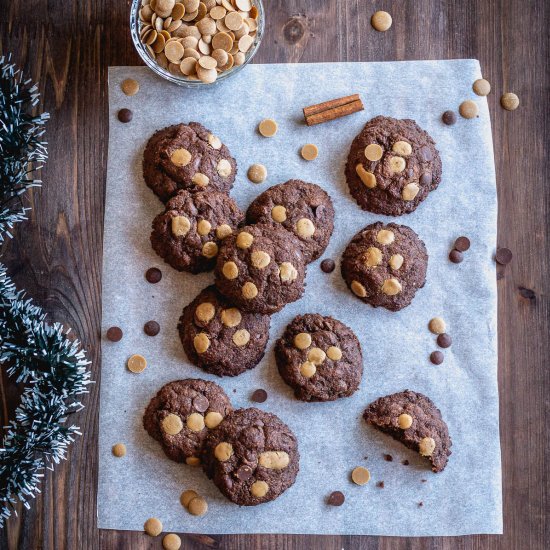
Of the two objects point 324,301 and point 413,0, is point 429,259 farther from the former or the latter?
point 413,0

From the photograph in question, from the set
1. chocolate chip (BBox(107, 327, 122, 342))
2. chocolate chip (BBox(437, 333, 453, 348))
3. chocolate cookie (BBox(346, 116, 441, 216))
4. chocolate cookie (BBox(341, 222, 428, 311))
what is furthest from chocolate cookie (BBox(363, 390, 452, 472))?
chocolate chip (BBox(107, 327, 122, 342))

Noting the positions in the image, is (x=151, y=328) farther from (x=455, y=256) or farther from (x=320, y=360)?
(x=455, y=256)

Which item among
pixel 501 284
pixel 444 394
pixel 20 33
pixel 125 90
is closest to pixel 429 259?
pixel 501 284

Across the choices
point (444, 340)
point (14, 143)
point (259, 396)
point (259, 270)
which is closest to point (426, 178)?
point (444, 340)

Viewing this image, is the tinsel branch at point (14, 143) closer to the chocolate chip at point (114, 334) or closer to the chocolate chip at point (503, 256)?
the chocolate chip at point (114, 334)

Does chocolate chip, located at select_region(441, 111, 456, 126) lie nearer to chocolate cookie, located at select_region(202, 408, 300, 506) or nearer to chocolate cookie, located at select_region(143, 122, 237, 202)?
chocolate cookie, located at select_region(143, 122, 237, 202)

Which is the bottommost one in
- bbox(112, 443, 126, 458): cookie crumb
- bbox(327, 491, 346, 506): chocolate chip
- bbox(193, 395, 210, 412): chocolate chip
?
bbox(327, 491, 346, 506): chocolate chip
